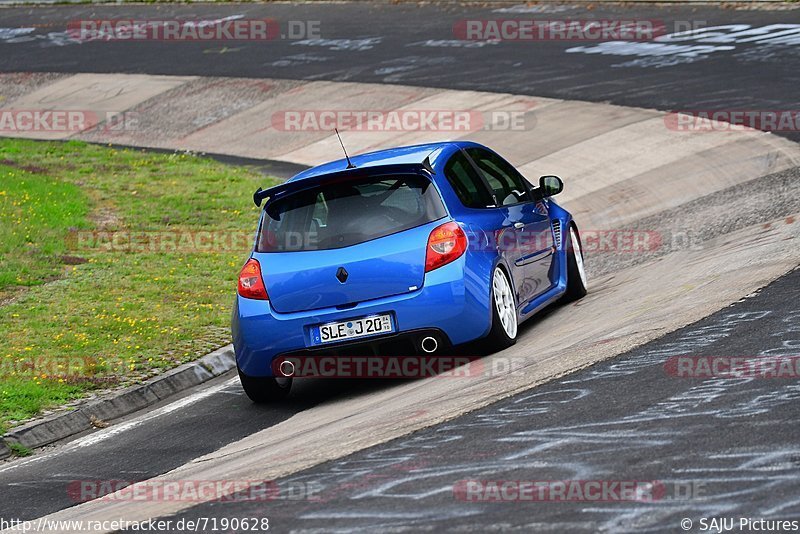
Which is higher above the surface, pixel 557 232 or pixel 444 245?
pixel 444 245

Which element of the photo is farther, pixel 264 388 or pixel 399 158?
pixel 399 158

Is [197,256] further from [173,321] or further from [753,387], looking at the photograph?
[753,387]

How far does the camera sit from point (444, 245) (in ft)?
29.2

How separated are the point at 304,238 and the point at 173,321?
10.5 ft

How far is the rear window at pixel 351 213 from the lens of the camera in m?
9.08

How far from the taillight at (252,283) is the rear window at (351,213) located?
16cm

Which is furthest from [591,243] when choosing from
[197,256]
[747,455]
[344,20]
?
[344,20]

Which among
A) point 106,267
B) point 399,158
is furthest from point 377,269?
point 106,267

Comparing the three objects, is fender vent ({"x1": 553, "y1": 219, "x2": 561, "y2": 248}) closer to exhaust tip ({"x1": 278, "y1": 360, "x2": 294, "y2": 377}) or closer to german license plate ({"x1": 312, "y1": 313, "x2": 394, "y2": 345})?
german license plate ({"x1": 312, "y1": 313, "x2": 394, "y2": 345})

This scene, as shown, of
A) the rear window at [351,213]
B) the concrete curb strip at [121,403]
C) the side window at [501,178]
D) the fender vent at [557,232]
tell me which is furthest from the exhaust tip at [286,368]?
the fender vent at [557,232]

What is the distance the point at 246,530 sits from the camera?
581 cm

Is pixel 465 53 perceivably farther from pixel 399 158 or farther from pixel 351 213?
pixel 351 213

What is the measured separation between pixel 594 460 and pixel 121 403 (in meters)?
4.89

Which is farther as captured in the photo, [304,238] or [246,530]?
[304,238]
